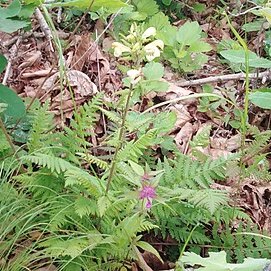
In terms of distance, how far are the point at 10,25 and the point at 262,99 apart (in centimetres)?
77

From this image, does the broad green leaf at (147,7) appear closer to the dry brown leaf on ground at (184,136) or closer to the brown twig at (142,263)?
the dry brown leaf on ground at (184,136)

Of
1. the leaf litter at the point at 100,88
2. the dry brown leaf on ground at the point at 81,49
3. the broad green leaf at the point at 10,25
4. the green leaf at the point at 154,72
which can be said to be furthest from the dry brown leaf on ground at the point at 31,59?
the broad green leaf at the point at 10,25

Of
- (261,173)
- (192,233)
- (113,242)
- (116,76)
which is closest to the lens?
(113,242)

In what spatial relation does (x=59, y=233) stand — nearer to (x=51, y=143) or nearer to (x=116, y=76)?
(x=51, y=143)

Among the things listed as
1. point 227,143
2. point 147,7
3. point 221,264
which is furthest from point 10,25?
point 147,7

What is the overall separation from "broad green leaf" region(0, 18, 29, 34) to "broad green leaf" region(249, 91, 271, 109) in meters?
0.70

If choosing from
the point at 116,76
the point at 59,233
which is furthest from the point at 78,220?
the point at 116,76

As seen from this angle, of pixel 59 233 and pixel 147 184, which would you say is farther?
pixel 59 233

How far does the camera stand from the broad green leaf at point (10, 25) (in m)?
1.63

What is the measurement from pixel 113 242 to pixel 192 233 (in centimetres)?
30

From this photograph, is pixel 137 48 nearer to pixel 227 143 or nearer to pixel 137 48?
pixel 137 48

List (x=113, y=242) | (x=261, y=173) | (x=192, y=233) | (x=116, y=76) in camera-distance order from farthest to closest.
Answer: (x=116, y=76) < (x=261, y=173) < (x=192, y=233) < (x=113, y=242)

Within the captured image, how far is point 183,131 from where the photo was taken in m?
2.34

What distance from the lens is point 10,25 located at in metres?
→ 1.65
